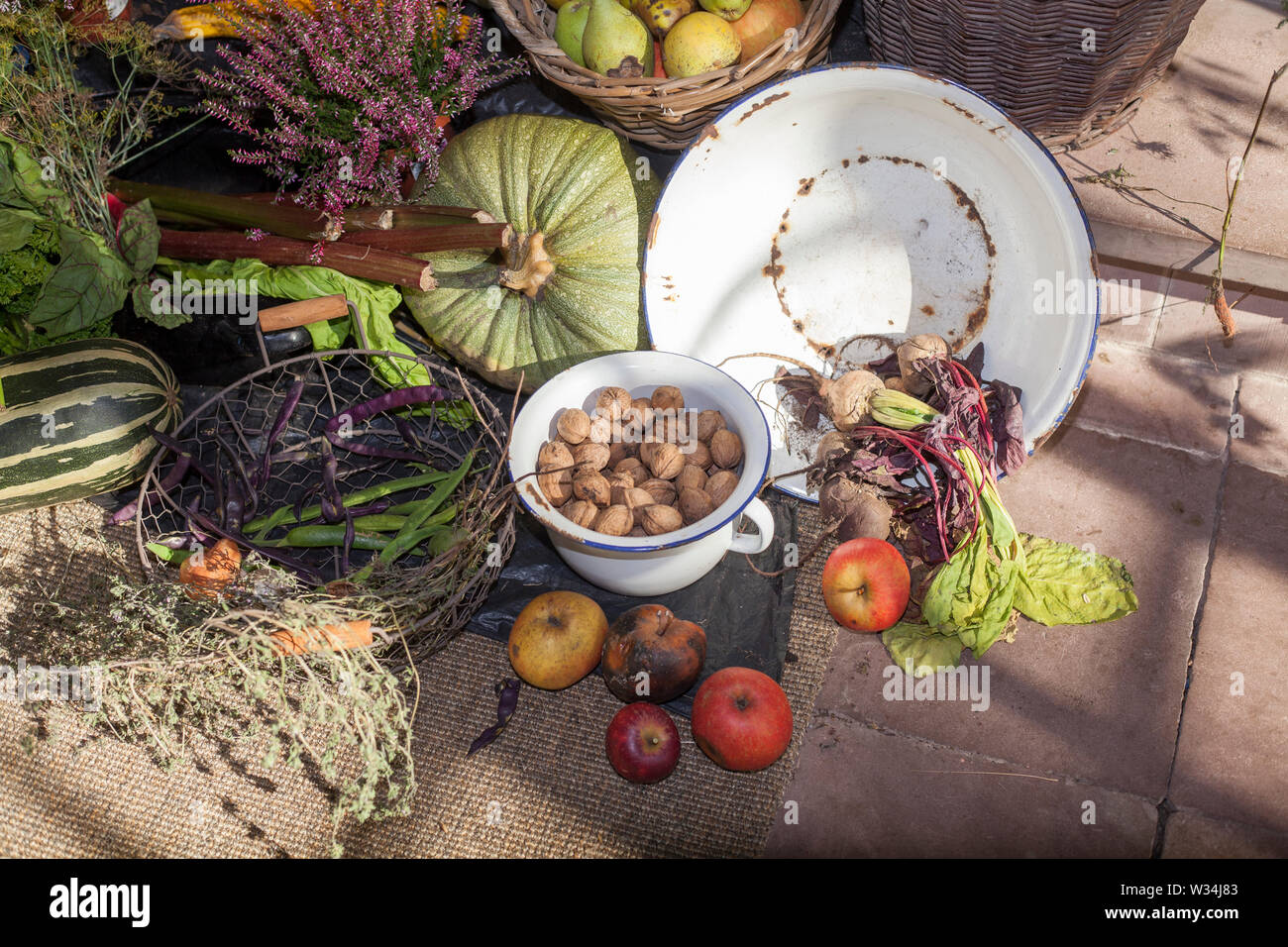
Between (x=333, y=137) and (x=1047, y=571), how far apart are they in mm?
1889

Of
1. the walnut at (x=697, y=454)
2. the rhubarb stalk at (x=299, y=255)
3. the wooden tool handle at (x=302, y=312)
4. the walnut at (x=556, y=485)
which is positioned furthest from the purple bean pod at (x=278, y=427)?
the walnut at (x=697, y=454)

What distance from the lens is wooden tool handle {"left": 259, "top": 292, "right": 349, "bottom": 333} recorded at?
83.3 inches

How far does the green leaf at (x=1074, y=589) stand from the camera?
6.76ft

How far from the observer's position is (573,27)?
218 centimetres

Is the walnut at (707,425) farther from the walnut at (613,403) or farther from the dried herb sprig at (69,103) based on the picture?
the dried herb sprig at (69,103)

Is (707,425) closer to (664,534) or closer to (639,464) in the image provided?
(639,464)

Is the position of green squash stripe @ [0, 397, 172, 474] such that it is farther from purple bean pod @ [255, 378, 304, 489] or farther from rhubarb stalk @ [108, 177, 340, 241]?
rhubarb stalk @ [108, 177, 340, 241]

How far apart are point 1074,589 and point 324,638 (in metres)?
1.54

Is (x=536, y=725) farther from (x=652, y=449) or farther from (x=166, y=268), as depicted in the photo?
(x=166, y=268)

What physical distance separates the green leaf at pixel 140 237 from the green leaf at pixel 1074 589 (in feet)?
6.96

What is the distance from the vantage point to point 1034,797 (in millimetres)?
1973

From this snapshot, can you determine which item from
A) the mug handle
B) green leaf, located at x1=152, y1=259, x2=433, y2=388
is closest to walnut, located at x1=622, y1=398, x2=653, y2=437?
the mug handle

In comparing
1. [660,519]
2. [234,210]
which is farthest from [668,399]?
[234,210]

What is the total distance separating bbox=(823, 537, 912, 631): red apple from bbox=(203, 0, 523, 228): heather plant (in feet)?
4.23
